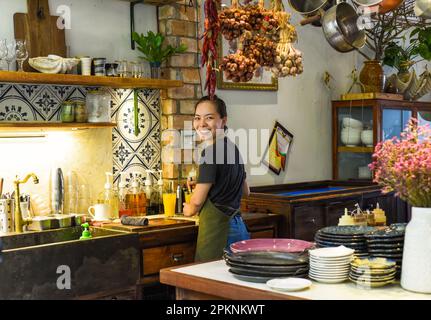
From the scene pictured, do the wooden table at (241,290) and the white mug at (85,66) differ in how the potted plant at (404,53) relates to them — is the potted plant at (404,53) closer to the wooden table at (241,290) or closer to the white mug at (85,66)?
the white mug at (85,66)

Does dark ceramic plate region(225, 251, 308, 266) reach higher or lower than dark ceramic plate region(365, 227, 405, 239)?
lower

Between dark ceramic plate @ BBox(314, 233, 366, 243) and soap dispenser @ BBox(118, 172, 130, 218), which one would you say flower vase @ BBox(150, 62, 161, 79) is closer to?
soap dispenser @ BBox(118, 172, 130, 218)

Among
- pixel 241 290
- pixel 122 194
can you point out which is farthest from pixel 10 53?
pixel 241 290

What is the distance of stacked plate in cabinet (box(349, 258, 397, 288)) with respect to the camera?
82.0 inches

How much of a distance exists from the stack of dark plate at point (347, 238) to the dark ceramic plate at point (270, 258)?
0.33 ft

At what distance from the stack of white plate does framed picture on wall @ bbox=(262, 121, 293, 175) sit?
9.91 feet

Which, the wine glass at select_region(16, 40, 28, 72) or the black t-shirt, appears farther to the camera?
the wine glass at select_region(16, 40, 28, 72)

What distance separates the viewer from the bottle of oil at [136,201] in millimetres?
4164

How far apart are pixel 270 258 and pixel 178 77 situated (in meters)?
2.31

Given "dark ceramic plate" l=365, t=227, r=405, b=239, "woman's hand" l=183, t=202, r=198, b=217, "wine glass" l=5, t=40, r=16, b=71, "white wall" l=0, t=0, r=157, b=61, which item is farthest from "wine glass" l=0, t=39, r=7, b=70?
"dark ceramic plate" l=365, t=227, r=405, b=239

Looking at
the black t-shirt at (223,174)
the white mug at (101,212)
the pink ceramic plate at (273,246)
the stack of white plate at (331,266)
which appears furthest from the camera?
the white mug at (101,212)

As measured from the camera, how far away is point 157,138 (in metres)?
4.48

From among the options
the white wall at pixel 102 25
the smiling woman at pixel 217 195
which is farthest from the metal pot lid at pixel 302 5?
the white wall at pixel 102 25
